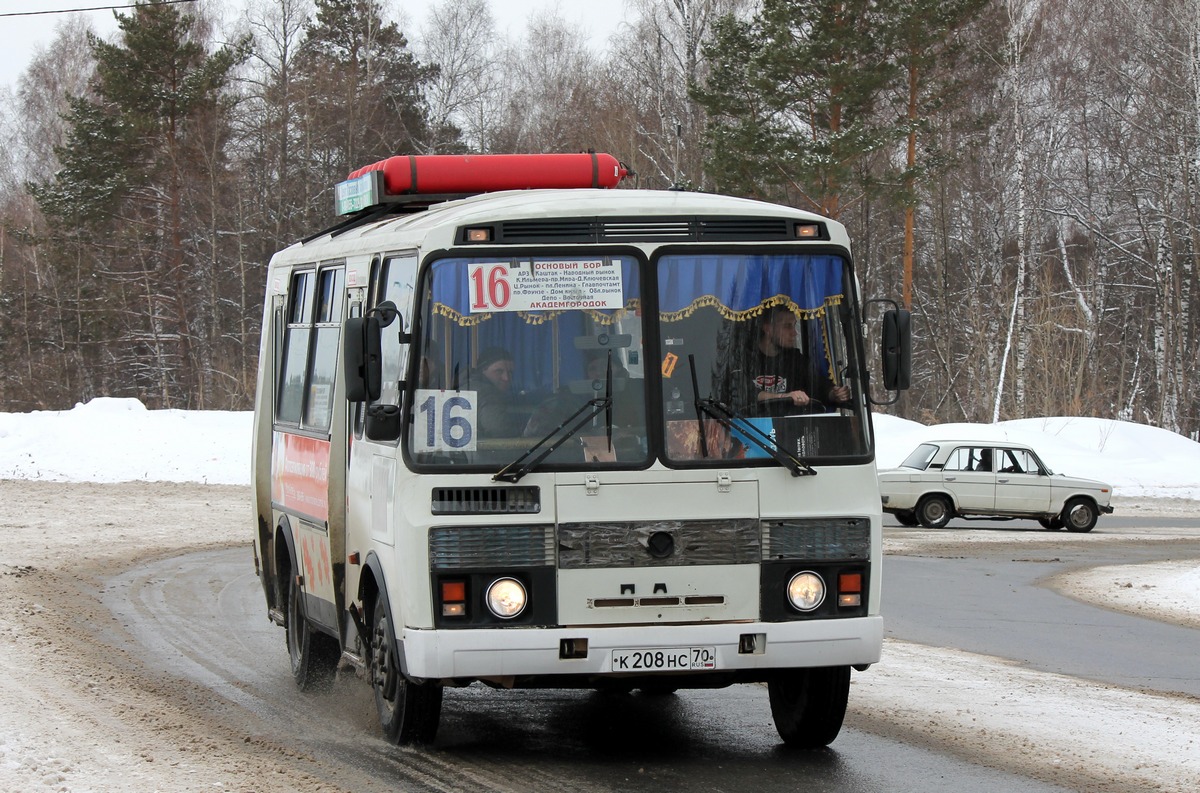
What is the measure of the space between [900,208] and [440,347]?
35.5 meters

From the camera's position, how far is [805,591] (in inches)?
300

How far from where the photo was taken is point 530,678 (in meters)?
7.60

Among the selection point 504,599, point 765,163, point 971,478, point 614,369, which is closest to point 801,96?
point 765,163

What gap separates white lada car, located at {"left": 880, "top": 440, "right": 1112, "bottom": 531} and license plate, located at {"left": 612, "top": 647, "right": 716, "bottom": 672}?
19.8m

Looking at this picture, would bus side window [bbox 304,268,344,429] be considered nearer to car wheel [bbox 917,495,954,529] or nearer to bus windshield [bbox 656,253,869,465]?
bus windshield [bbox 656,253,869,465]

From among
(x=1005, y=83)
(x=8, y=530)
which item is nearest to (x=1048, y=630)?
(x=8, y=530)

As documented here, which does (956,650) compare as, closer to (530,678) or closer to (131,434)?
(530,678)

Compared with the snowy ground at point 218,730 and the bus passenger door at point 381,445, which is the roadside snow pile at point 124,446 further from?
the bus passenger door at point 381,445

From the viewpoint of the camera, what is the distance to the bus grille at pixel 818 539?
24.9ft

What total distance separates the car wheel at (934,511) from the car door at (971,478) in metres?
0.17

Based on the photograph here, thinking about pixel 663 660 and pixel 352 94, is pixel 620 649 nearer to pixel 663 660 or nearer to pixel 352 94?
pixel 663 660

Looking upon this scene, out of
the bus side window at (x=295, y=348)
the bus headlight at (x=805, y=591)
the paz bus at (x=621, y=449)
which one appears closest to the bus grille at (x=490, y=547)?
the paz bus at (x=621, y=449)

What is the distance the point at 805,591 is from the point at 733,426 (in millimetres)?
811

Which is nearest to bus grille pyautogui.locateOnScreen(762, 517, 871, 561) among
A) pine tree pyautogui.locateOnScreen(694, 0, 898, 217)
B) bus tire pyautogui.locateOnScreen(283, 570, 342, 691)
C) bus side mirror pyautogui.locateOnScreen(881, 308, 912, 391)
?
bus side mirror pyautogui.locateOnScreen(881, 308, 912, 391)
